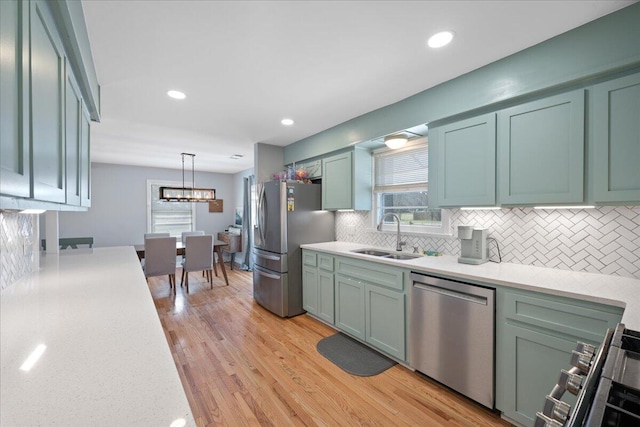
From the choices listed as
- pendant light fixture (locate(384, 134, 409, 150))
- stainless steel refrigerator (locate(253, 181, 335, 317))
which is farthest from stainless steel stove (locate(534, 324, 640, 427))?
stainless steel refrigerator (locate(253, 181, 335, 317))

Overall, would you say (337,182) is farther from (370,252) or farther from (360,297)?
(360,297)

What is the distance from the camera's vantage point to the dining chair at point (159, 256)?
426 centimetres

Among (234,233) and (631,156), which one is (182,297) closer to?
(234,233)

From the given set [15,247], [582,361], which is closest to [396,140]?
[582,361]

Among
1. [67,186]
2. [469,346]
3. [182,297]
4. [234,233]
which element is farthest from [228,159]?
[469,346]

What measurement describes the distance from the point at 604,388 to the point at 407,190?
2494 mm

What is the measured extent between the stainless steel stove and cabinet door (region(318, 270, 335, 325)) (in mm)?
2236

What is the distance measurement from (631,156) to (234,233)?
661cm

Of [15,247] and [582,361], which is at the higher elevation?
[15,247]

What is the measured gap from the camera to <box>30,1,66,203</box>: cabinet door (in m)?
0.75

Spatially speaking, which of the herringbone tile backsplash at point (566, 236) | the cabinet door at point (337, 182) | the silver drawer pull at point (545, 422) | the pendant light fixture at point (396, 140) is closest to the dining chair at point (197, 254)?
the cabinet door at point (337, 182)

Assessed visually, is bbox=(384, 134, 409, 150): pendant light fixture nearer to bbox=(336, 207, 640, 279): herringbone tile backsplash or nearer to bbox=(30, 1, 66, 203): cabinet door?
bbox=(336, 207, 640, 279): herringbone tile backsplash

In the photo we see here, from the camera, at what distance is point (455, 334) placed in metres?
1.90

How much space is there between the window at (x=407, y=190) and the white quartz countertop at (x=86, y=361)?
2.46 metres
